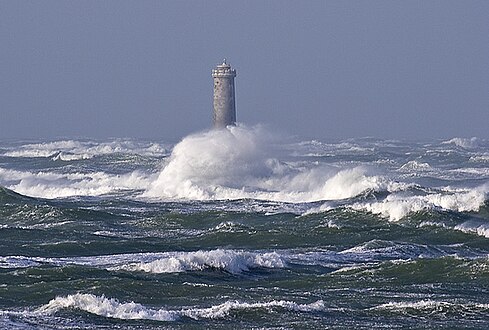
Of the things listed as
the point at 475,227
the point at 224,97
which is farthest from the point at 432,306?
the point at 224,97

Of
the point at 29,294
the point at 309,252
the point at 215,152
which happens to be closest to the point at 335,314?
the point at 29,294

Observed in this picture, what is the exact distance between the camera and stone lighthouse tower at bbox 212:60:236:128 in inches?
3305

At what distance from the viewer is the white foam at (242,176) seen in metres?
50.3

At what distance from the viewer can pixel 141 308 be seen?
825 inches

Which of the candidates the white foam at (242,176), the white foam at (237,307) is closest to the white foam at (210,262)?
the white foam at (237,307)

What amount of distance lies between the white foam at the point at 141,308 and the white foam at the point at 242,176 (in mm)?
25640

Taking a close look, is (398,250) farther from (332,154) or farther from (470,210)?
(332,154)

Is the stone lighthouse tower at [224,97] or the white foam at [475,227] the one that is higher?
Result: the stone lighthouse tower at [224,97]

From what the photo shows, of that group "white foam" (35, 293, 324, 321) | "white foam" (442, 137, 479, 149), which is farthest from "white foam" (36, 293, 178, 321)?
"white foam" (442, 137, 479, 149)

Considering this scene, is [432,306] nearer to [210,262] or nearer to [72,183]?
[210,262]

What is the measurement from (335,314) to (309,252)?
380 inches

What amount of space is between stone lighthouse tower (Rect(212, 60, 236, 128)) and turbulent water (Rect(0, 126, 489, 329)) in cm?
1995

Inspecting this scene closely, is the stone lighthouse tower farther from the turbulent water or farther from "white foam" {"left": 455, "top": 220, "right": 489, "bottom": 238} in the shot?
"white foam" {"left": 455, "top": 220, "right": 489, "bottom": 238}

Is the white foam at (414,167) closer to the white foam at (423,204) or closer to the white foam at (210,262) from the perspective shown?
the white foam at (423,204)
